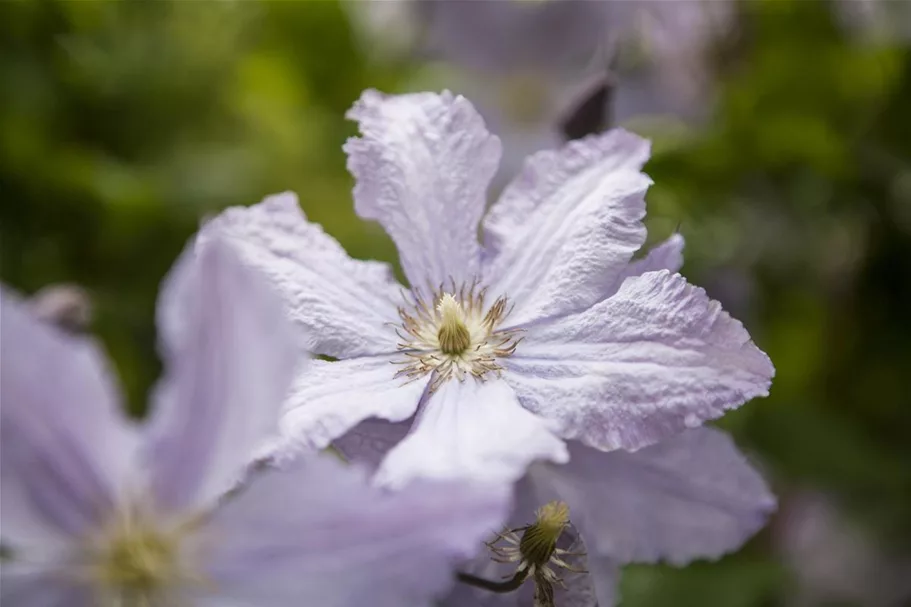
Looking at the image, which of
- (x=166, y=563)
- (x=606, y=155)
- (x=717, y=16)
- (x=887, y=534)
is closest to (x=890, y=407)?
(x=887, y=534)

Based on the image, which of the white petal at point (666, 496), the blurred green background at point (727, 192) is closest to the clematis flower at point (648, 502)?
the white petal at point (666, 496)

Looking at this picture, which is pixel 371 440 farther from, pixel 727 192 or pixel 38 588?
pixel 727 192

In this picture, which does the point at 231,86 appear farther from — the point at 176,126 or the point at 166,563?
the point at 166,563

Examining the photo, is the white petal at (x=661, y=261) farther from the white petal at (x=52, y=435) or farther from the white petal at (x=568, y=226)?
the white petal at (x=52, y=435)

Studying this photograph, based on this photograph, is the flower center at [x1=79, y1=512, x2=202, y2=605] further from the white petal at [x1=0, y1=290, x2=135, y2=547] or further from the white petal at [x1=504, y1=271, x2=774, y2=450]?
the white petal at [x1=504, y1=271, x2=774, y2=450]

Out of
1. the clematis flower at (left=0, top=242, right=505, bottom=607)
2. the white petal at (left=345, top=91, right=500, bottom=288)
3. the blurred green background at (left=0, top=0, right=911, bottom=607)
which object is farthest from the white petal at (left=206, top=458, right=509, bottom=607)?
the blurred green background at (left=0, top=0, right=911, bottom=607)
